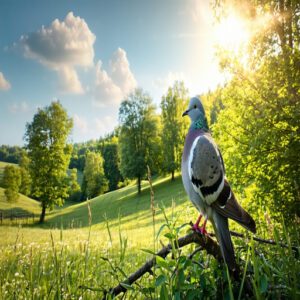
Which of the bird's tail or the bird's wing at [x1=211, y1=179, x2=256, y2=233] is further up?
the bird's wing at [x1=211, y1=179, x2=256, y2=233]

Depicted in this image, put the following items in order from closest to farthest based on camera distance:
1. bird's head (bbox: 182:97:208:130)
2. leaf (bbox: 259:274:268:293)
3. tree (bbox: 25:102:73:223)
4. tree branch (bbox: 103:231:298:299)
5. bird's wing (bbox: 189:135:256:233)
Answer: leaf (bbox: 259:274:268:293), tree branch (bbox: 103:231:298:299), bird's wing (bbox: 189:135:256:233), bird's head (bbox: 182:97:208:130), tree (bbox: 25:102:73:223)

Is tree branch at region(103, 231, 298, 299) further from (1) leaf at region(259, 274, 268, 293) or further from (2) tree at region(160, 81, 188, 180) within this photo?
(2) tree at region(160, 81, 188, 180)

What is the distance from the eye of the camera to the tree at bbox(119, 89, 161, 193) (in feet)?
175

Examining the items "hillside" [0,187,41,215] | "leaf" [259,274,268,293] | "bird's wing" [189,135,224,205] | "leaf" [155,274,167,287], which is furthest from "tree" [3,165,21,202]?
"leaf" [259,274,268,293]

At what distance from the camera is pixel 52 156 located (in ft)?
133

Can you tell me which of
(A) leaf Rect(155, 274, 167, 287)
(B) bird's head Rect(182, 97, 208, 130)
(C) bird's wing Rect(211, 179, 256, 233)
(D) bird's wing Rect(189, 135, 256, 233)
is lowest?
(A) leaf Rect(155, 274, 167, 287)

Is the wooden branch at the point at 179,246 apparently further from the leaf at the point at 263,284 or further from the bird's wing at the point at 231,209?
the leaf at the point at 263,284

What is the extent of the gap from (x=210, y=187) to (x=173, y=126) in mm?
49307

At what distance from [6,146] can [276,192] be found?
18576 centimetres

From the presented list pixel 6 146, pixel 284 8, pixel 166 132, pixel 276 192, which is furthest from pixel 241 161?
pixel 6 146

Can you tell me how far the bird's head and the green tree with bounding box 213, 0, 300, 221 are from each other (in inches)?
107

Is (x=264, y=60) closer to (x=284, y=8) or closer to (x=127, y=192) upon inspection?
(x=284, y=8)

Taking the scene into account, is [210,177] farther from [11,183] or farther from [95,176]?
[95,176]

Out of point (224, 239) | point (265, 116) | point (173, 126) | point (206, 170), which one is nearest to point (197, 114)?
point (206, 170)
